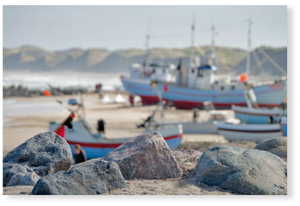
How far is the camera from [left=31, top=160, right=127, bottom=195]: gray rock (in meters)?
3.12

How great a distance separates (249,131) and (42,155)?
10659 millimetres

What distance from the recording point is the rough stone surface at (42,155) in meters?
4.37

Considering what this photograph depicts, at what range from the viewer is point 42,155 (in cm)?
439

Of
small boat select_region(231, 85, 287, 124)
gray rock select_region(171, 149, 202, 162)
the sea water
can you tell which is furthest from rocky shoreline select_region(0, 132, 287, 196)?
the sea water

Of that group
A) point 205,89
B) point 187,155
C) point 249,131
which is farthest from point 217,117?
point 205,89

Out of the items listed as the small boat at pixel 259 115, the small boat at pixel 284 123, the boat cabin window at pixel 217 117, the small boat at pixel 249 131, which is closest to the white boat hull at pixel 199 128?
the boat cabin window at pixel 217 117

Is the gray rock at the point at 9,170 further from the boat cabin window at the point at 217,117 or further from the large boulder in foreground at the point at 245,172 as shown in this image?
the boat cabin window at the point at 217,117

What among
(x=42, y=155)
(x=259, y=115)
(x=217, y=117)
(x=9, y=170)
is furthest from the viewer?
(x=217, y=117)

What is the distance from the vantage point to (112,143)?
9.98 m

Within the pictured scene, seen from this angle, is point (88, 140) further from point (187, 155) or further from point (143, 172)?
point (143, 172)

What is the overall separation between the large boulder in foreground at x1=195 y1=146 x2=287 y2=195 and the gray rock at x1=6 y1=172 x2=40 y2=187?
2.37 meters

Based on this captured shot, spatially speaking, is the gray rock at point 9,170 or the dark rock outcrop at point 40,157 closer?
the gray rock at point 9,170

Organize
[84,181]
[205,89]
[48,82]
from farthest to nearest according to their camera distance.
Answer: [48,82] < [205,89] < [84,181]
